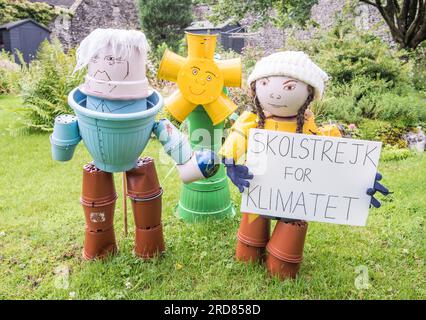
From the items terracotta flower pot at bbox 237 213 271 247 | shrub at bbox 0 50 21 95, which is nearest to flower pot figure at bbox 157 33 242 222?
terracotta flower pot at bbox 237 213 271 247

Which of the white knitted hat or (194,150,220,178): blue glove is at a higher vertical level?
the white knitted hat

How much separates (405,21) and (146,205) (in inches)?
372

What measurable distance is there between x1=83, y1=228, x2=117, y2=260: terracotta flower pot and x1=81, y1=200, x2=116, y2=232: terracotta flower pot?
0.05 meters

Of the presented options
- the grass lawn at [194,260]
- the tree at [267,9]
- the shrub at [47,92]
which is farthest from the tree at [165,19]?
the grass lawn at [194,260]

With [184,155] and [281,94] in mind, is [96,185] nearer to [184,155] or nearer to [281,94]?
[184,155]

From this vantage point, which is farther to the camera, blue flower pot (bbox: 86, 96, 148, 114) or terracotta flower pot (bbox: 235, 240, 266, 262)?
terracotta flower pot (bbox: 235, 240, 266, 262)

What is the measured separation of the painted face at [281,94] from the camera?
1.93 m

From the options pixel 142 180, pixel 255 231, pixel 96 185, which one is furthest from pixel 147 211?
pixel 255 231

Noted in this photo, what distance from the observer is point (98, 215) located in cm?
235

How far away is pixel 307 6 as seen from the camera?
8.31m

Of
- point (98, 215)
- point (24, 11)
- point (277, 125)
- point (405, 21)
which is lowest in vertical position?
point (98, 215)

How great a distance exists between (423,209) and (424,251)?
0.71 meters

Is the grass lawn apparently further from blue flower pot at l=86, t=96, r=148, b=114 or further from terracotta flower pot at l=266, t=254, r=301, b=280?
blue flower pot at l=86, t=96, r=148, b=114

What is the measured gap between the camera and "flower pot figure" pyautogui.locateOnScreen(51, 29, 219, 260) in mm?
1937
